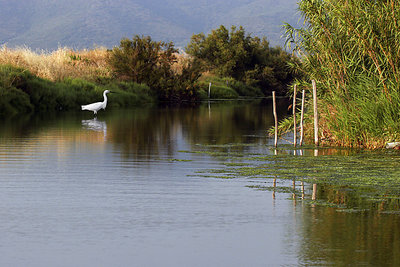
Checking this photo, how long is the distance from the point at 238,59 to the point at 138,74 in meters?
17.9

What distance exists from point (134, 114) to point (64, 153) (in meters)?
16.8

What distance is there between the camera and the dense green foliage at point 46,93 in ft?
109

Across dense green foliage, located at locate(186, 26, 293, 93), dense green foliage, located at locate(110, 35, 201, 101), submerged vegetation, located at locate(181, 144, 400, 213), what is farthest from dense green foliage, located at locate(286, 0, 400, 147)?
dense green foliage, located at locate(186, 26, 293, 93)

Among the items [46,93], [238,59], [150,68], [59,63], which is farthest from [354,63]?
[238,59]

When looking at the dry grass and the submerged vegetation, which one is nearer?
the submerged vegetation

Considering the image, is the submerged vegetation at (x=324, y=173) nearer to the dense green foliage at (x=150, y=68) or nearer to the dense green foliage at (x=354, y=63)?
the dense green foliage at (x=354, y=63)

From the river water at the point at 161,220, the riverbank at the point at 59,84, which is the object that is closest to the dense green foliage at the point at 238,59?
the riverbank at the point at 59,84

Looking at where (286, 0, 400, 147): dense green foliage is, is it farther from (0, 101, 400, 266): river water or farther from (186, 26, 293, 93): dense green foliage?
(186, 26, 293, 93): dense green foliage

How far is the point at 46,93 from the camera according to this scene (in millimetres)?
36469

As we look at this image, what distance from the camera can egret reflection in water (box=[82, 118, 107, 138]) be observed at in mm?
23628

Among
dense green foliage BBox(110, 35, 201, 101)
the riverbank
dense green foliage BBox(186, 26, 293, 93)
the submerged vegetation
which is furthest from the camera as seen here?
dense green foliage BBox(186, 26, 293, 93)

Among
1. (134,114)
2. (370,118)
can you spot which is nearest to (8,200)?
(370,118)

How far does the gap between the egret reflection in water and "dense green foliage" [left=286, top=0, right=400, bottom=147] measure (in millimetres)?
6439

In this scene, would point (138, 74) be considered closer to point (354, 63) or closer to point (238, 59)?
point (238, 59)
